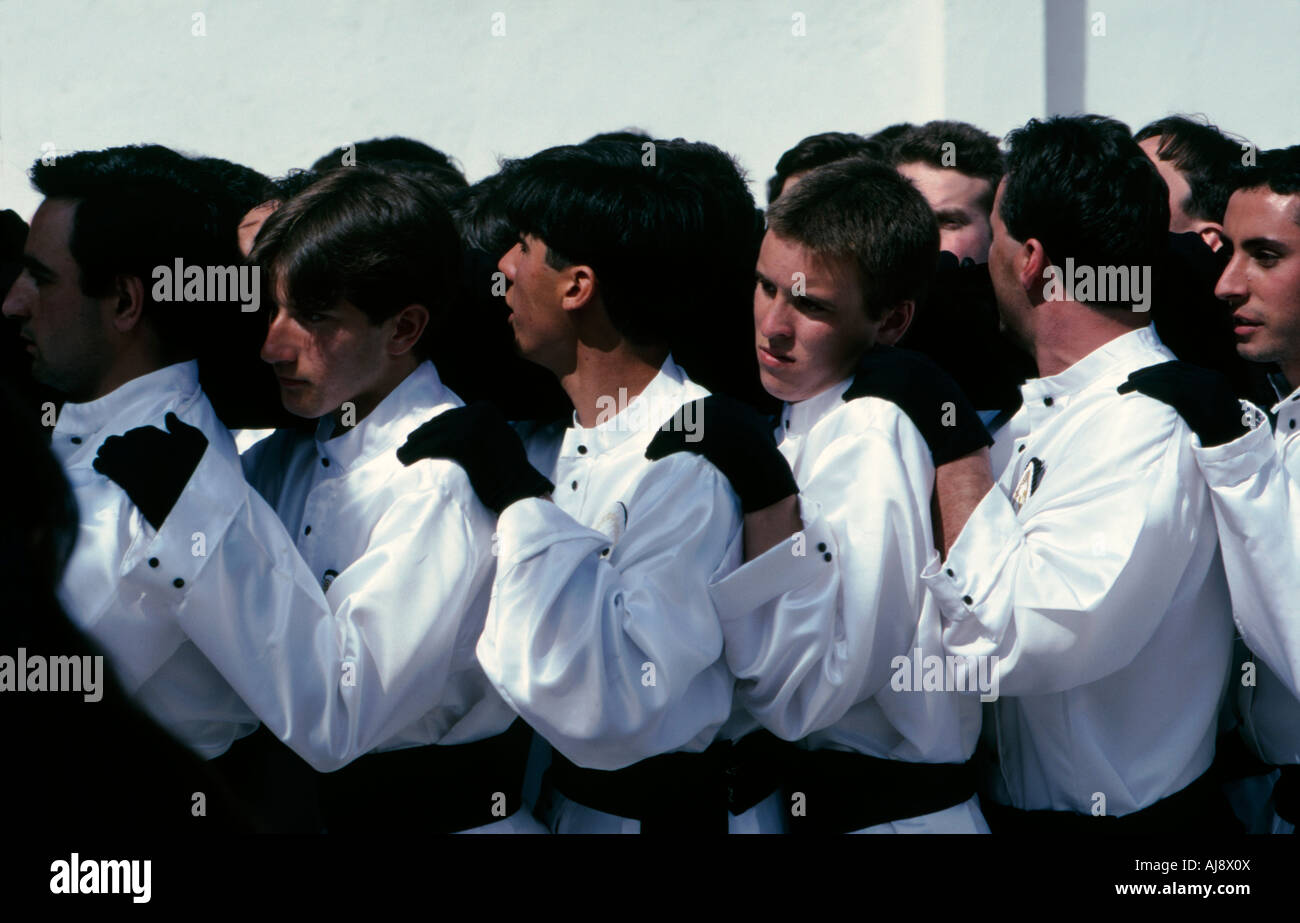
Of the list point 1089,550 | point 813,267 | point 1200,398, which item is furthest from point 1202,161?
point 1089,550

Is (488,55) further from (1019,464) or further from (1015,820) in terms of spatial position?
(1015,820)

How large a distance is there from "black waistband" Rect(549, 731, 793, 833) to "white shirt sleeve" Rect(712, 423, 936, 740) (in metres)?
0.15

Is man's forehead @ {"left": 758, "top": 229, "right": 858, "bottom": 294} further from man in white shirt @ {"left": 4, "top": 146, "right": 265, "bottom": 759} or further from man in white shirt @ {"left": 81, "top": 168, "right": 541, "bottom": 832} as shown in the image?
man in white shirt @ {"left": 4, "top": 146, "right": 265, "bottom": 759}

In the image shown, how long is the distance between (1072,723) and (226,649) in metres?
1.23

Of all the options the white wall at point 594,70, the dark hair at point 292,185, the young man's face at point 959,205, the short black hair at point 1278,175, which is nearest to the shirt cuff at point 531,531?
the dark hair at point 292,185

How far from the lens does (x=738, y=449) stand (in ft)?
6.73

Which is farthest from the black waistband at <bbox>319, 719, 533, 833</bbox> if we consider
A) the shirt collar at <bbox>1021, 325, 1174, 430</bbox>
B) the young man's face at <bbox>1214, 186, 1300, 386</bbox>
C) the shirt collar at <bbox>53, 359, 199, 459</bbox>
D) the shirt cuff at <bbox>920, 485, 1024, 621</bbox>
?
the young man's face at <bbox>1214, 186, 1300, 386</bbox>

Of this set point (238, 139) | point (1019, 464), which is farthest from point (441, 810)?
point (238, 139)

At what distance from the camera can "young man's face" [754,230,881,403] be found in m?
2.24

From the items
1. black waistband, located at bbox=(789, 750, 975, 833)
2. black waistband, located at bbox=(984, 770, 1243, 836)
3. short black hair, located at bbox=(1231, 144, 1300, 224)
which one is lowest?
black waistband, located at bbox=(984, 770, 1243, 836)

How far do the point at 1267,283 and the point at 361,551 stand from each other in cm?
153

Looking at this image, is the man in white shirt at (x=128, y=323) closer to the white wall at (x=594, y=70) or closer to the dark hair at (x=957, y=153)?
the dark hair at (x=957, y=153)

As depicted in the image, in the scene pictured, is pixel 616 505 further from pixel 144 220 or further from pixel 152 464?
pixel 144 220
